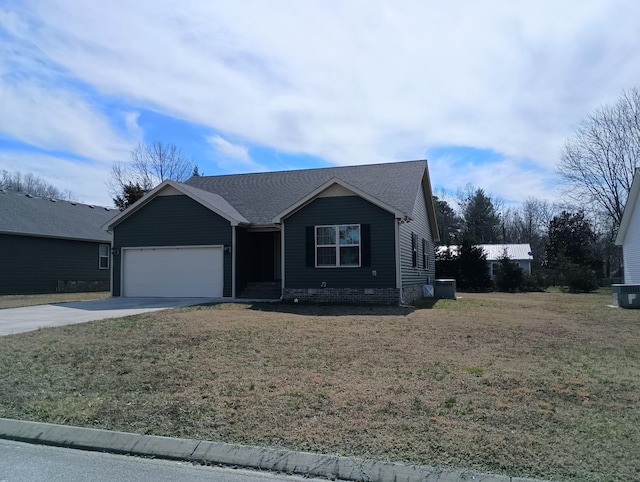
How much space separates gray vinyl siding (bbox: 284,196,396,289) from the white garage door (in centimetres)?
353

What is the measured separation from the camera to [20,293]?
83.1 ft

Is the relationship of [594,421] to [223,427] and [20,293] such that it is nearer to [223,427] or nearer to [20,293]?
[223,427]

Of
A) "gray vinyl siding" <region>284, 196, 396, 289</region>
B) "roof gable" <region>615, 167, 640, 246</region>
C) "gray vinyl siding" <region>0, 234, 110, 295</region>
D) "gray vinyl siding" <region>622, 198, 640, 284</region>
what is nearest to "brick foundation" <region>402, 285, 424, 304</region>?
"gray vinyl siding" <region>284, 196, 396, 289</region>

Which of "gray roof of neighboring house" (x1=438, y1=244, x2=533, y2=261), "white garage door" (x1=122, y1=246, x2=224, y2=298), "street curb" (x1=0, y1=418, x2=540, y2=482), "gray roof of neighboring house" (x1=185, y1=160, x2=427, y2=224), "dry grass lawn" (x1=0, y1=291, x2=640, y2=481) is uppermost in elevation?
"gray roof of neighboring house" (x1=185, y1=160, x2=427, y2=224)

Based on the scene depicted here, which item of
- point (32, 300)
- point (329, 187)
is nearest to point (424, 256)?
point (329, 187)

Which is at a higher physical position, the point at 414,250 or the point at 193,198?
the point at 193,198

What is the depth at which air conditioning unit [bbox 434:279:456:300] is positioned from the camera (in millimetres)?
22953

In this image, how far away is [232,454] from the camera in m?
4.68

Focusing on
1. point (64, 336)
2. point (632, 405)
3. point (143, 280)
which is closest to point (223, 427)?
point (632, 405)

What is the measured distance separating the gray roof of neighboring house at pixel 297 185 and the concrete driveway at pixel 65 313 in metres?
4.75

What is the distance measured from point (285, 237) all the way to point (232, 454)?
13869 millimetres

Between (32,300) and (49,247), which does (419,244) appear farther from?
(49,247)

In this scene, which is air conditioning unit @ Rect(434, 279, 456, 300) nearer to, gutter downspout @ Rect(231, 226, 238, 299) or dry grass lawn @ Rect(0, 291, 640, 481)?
gutter downspout @ Rect(231, 226, 238, 299)

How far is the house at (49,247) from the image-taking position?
25141mm
